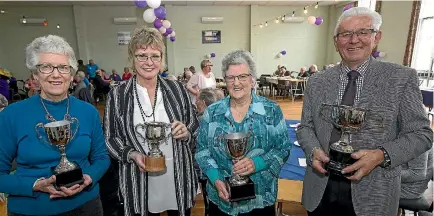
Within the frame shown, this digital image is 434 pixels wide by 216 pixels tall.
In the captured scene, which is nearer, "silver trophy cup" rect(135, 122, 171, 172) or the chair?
"silver trophy cup" rect(135, 122, 171, 172)

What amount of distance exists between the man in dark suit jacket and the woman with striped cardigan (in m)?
0.70

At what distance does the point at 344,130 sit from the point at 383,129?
0.18m

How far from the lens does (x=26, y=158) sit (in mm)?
1229

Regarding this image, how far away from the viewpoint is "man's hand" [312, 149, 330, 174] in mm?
1236

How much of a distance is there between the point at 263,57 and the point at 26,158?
40.8 ft

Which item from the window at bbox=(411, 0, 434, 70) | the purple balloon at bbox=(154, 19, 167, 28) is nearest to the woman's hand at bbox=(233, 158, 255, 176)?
the purple balloon at bbox=(154, 19, 167, 28)

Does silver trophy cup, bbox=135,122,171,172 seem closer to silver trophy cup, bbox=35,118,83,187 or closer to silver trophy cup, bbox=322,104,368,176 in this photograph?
silver trophy cup, bbox=35,118,83,187

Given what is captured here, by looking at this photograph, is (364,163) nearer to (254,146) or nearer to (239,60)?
(254,146)

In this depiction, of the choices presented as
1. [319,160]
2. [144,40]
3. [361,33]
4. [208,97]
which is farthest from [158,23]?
[319,160]

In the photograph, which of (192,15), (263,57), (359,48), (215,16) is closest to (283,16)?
(263,57)

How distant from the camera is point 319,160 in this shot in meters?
1.26

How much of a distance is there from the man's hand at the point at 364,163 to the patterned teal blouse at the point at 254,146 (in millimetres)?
361

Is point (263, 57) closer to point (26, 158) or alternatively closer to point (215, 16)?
point (215, 16)

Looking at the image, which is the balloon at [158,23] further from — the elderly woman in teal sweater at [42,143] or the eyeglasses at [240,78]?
the eyeglasses at [240,78]
